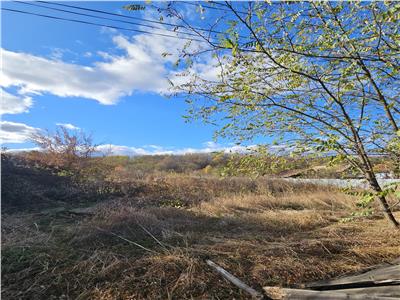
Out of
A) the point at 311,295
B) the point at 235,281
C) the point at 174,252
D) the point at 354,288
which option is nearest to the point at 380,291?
the point at 354,288

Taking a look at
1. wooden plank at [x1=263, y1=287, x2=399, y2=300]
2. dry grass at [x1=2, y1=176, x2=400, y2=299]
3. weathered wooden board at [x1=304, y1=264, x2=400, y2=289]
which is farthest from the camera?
dry grass at [x1=2, y1=176, x2=400, y2=299]

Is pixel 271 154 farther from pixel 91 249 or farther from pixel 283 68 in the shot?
pixel 91 249

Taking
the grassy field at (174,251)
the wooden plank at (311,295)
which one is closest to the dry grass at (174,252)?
the grassy field at (174,251)

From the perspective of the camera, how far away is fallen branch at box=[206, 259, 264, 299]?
3614 millimetres

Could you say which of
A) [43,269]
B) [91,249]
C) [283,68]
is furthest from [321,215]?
[43,269]

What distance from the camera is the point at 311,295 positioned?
3.43m

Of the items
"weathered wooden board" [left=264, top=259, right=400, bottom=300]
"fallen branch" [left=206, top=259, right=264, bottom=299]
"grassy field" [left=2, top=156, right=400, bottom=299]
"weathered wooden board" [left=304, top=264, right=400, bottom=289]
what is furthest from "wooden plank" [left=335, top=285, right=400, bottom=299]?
"fallen branch" [left=206, top=259, right=264, bottom=299]

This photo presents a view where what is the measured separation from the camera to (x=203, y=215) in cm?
732

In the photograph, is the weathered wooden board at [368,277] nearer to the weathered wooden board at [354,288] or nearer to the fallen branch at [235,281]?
the weathered wooden board at [354,288]

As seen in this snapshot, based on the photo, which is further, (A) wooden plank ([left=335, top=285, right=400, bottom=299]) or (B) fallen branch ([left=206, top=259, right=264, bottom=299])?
(B) fallen branch ([left=206, top=259, right=264, bottom=299])

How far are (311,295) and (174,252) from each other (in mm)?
1752

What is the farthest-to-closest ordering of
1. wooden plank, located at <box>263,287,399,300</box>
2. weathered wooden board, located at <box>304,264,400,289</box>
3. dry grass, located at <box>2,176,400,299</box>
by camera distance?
1. dry grass, located at <box>2,176,400,299</box>
2. weathered wooden board, located at <box>304,264,400,289</box>
3. wooden plank, located at <box>263,287,399,300</box>

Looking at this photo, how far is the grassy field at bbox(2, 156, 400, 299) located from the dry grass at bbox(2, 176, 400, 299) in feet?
0.04

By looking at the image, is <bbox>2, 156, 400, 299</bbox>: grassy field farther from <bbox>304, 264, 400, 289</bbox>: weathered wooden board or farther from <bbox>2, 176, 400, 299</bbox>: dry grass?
<bbox>304, 264, 400, 289</bbox>: weathered wooden board
